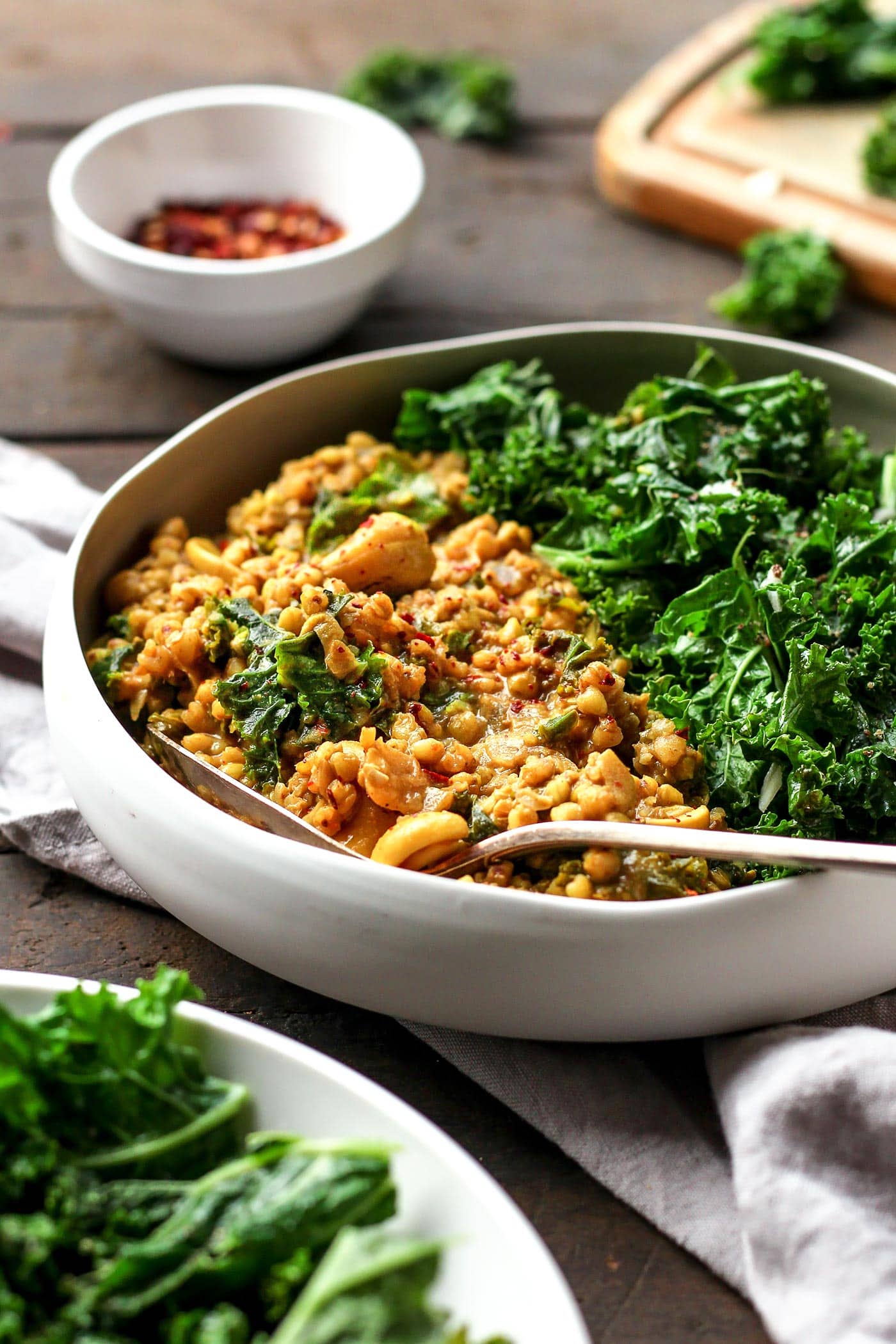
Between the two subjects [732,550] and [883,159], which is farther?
[883,159]

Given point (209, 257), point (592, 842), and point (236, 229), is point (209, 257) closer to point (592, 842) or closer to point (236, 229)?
point (236, 229)

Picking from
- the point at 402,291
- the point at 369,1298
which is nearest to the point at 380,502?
the point at 369,1298

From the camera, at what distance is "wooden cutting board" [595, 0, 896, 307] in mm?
4707

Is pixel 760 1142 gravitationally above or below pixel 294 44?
below

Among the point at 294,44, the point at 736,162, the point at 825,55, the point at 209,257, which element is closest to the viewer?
the point at 209,257

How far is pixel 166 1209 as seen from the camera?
1.91 meters

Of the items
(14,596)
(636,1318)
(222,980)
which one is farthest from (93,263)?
(636,1318)

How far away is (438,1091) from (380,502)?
1.39 m

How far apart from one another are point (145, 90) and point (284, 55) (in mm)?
712

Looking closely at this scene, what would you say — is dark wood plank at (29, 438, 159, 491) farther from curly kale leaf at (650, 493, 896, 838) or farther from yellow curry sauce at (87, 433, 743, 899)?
curly kale leaf at (650, 493, 896, 838)

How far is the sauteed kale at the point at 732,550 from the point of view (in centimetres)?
252

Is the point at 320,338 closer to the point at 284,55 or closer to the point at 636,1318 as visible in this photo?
the point at 284,55

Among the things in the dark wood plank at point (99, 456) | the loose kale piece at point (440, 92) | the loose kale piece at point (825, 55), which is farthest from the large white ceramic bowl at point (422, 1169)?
the loose kale piece at point (825, 55)

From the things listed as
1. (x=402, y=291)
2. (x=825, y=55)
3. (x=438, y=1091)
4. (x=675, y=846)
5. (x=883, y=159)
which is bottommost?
(x=438, y=1091)
